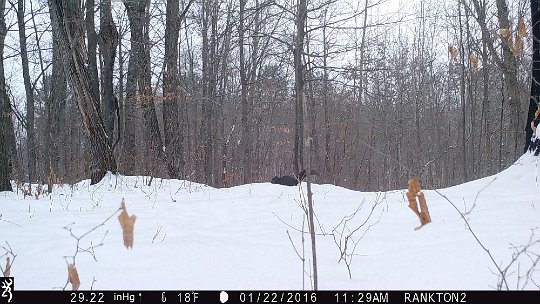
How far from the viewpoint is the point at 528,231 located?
292 centimetres

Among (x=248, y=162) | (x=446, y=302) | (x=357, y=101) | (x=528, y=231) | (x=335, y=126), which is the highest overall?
(x=357, y=101)

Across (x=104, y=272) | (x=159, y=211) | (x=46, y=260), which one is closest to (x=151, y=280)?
→ (x=104, y=272)

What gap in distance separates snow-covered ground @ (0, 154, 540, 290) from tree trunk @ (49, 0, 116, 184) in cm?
360

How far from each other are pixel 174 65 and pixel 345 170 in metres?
6.97

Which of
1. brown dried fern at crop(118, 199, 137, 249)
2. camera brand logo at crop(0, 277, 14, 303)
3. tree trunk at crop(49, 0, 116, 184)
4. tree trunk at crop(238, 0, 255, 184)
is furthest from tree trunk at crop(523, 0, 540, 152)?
tree trunk at crop(238, 0, 255, 184)

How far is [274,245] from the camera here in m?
3.02

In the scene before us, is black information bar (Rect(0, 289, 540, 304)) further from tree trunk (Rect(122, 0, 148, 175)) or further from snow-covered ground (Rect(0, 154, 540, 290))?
tree trunk (Rect(122, 0, 148, 175))

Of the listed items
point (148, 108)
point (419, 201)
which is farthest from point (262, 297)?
point (148, 108)

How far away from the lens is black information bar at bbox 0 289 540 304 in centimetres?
197

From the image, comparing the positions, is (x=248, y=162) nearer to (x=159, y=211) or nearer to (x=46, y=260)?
(x=159, y=211)

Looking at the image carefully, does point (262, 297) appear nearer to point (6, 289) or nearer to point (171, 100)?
point (6, 289)

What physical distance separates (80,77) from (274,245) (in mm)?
6382

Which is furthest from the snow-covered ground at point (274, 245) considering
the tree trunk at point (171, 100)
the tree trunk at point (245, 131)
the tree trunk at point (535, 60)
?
the tree trunk at point (245, 131)

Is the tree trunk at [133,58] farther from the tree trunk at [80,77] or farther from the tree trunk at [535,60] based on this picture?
the tree trunk at [535,60]
